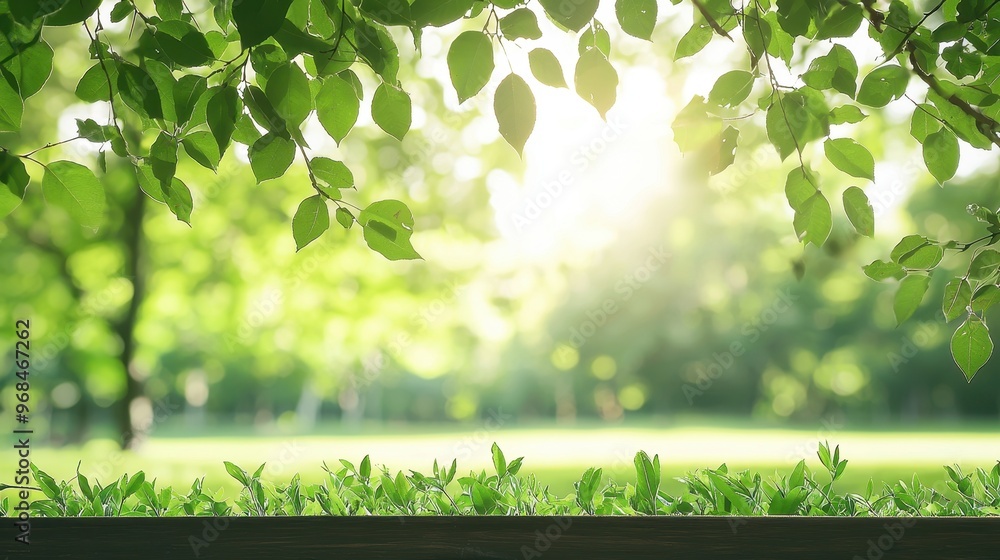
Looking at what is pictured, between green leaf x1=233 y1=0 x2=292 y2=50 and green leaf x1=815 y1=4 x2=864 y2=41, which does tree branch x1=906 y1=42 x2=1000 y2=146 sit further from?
green leaf x1=233 y1=0 x2=292 y2=50

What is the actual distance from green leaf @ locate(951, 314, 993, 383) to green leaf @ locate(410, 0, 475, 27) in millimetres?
1121

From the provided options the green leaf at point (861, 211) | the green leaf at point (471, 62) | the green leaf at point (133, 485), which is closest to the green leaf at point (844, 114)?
the green leaf at point (861, 211)

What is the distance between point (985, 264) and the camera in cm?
148

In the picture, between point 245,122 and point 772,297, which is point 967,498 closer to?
point 245,122

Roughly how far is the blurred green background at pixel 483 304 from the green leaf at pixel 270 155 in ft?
4.15

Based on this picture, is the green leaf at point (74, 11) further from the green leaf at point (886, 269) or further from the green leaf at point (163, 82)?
the green leaf at point (886, 269)

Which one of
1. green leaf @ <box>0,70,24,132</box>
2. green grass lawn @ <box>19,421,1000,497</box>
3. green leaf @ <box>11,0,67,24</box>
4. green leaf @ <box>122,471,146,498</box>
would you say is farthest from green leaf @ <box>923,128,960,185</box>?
green grass lawn @ <box>19,421,1000,497</box>

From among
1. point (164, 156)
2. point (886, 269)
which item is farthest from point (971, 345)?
point (164, 156)

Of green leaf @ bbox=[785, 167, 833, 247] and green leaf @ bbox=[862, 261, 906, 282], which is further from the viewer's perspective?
green leaf @ bbox=[862, 261, 906, 282]

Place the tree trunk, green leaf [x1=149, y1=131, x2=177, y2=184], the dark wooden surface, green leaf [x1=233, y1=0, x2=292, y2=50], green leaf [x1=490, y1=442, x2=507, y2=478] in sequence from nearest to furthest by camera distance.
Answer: green leaf [x1=233, y1=0, x2=292, y2=50], green leaf [x1=149, y1=131, x2=177, y2=184], the dark wooden surface, green leaf [x1=490, y1=442, x2=507, y2=478], the tree trunk

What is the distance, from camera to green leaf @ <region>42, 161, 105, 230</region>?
3.88 ft

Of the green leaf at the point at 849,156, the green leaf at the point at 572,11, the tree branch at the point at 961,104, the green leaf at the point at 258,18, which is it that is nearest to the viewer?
the green leaf at the point at 258,18

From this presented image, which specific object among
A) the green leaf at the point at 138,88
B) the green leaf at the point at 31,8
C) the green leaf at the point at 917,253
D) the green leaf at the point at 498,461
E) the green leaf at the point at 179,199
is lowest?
the green leaf at the point at 498,461

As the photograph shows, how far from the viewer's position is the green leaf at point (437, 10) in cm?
97
